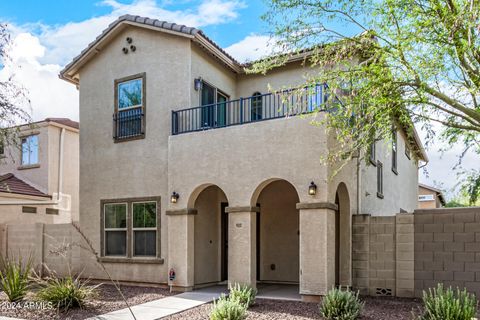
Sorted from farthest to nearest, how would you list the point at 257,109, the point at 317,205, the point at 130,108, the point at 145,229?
the point at 257,109, the point at 130,108, the point at 145,229, the point at 317,205

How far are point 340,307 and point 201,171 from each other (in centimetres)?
538

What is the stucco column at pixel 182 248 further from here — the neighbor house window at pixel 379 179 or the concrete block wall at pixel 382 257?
the neighbor house window at pixel 379 179

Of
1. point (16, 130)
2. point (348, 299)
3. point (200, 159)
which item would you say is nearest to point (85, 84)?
point (16, 130)

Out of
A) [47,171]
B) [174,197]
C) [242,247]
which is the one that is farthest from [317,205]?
[47,171]

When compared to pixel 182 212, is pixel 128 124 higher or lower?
higher

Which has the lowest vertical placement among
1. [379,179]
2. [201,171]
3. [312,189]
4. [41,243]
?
[41,243]

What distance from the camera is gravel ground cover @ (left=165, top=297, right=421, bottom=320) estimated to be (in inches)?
344

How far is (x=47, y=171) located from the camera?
19.9 m

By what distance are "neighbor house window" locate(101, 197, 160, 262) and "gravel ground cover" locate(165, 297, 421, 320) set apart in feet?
12.5

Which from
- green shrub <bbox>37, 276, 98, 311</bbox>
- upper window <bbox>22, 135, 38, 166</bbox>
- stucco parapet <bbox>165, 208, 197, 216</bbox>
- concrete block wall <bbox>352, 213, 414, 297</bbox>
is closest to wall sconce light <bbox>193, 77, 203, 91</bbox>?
stucco parapet <bbox>165, 208, 197, 216</bbox>

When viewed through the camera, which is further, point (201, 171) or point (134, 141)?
point (134, 141)

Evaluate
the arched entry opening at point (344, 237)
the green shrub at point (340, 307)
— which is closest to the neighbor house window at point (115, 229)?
the arched entry opening at point (344, 237)

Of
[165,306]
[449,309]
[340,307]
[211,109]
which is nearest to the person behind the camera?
[449,309]

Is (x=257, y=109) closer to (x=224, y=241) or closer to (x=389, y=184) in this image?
(x=224, y=241)
